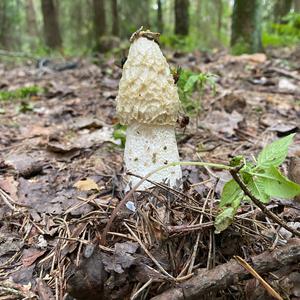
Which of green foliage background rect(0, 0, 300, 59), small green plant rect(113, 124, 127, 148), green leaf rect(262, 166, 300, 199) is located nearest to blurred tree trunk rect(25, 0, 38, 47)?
green foliage background rect(0, 0, 300, 59)

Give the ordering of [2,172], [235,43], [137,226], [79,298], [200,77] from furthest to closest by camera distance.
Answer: [235,43], [200,77], [2,172], [137,226], [79,298]

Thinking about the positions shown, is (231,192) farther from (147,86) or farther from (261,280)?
(147,86)

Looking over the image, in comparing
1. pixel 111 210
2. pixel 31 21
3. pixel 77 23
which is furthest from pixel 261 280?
pixel 31 21

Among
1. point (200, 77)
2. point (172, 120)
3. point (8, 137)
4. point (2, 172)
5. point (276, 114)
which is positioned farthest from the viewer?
point (276, 114)

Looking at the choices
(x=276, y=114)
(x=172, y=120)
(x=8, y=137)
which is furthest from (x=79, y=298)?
(x=276, y=114)

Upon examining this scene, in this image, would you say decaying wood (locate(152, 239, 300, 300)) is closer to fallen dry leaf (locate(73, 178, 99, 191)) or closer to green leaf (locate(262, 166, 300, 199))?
green leaf (locate(262, 166, 300, 199))

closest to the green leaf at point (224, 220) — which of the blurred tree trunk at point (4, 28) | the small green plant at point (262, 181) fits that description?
the small green plant at point (262, 181)

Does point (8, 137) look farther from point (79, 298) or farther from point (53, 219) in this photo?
point (79, 298)
